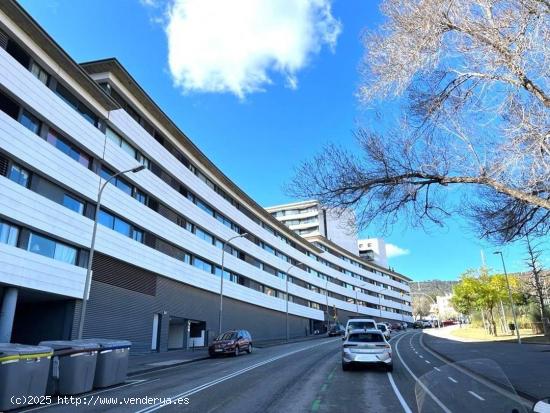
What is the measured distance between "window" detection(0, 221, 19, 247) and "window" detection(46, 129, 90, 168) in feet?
16.2

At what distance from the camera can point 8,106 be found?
20.7 m

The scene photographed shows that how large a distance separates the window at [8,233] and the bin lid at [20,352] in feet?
34.9

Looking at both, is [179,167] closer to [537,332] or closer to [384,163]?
[384,163]

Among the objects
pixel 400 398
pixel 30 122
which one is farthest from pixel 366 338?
pixel 30 122

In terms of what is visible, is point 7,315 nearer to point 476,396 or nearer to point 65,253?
point 65,253

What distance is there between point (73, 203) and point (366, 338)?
1715 centimetres

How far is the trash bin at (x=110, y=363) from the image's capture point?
13.4 meters

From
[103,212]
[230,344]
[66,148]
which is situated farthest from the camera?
[230,344]

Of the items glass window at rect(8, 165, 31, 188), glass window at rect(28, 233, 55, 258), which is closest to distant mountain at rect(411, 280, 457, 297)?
glass window at rect(28, 233, 55, 258)

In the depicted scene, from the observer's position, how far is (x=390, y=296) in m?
114

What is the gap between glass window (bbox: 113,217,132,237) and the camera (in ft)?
90.8

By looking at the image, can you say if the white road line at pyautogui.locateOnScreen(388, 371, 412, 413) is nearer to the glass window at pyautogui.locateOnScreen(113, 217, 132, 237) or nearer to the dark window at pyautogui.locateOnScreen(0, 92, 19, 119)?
the glass window at pyautogui.locateOnScreen(113, 217, 132, 237)

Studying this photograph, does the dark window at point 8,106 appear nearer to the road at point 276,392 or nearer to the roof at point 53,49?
the roof at point 53,49

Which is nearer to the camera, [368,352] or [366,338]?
[368,352]
